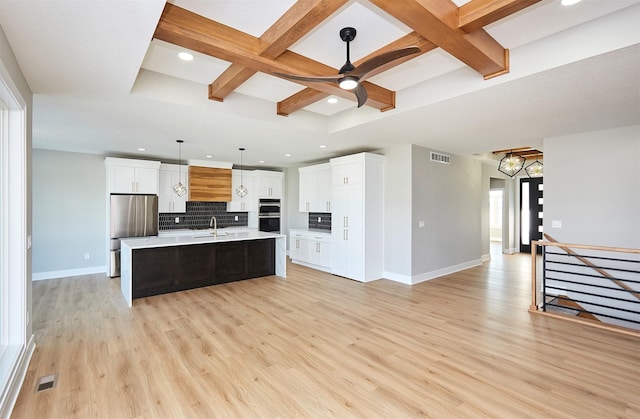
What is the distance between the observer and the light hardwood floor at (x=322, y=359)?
2113 mm

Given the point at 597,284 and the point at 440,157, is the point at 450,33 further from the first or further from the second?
the point at 597,284

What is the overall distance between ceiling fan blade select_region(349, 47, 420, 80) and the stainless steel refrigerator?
5705 millimetres

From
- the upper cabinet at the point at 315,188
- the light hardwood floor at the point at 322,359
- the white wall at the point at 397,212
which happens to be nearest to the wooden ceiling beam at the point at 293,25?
the light hardwood floor at the point at 322,359

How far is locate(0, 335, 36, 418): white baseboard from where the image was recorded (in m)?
1.96

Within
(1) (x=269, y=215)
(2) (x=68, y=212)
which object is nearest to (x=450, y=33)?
(1) (x=269, y=215)

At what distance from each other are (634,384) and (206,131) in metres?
5.42

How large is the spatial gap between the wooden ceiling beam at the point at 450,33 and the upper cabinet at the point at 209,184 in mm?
6039

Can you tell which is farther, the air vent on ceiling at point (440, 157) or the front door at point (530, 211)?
the front door at point (530, 211)

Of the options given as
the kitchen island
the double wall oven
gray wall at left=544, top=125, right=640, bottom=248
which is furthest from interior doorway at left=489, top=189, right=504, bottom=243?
the kitchen island

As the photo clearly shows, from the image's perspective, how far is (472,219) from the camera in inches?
268

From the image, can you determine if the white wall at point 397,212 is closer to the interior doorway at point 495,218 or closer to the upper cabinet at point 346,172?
the upper cabinet at point 346,172

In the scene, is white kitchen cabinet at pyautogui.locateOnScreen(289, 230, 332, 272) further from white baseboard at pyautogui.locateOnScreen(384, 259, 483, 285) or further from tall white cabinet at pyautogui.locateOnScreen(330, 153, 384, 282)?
white baseboard at pyautogui.locateOnScreen(384, 259, 483, 285)

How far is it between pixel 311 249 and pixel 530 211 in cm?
721

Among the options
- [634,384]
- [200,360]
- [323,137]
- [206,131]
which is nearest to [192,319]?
[200,360]
